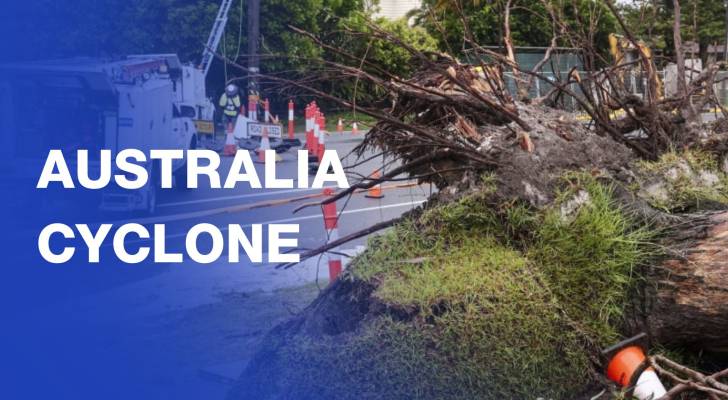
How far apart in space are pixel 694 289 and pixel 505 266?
A: 831mm

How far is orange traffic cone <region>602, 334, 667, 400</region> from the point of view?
143 inches

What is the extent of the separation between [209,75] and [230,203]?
12.7 metres

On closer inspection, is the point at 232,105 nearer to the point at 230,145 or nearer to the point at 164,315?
the point at 230,145

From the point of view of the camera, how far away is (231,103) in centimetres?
2219

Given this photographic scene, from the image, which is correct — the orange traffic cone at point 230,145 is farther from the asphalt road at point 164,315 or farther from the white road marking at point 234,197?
the asphalt road at point 164,315

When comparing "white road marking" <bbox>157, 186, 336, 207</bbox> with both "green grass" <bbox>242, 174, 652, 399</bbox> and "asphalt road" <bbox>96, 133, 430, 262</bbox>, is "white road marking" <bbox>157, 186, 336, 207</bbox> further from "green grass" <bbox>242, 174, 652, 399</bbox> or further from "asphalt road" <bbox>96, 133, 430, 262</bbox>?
"green grass" <bbox>242, 174, 652, 399</bbox>

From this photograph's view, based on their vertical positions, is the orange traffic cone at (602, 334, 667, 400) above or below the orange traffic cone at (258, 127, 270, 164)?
below

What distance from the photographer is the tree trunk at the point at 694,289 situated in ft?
12.5

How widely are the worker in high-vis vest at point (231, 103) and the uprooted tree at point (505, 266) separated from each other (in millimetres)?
17197

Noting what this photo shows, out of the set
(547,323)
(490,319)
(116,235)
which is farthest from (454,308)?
(116,235)

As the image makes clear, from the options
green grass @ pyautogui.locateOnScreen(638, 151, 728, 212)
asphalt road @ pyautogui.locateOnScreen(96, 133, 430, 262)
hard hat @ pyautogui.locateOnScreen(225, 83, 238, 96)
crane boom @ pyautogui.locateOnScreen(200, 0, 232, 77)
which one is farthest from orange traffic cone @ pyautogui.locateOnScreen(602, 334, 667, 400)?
hard hat @ pyautogui.locateOnScreen(225, 83, 238, 96)

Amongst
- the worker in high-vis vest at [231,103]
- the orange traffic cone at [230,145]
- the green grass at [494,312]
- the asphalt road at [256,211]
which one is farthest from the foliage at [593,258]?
the worker in high-vis vest at [231,103]

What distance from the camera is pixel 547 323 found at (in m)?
3.99

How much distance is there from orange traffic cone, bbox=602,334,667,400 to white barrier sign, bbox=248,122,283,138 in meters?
14.1
